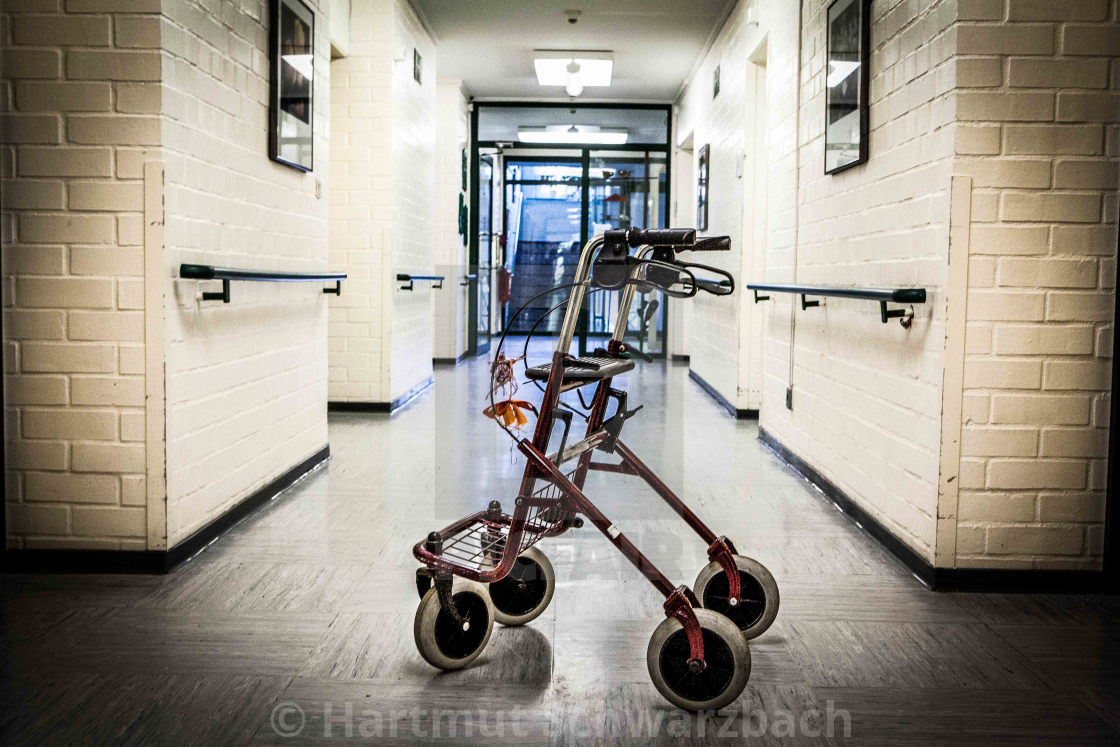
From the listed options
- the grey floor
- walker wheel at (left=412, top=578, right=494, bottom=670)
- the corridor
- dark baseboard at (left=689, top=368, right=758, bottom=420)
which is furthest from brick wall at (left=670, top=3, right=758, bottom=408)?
walker wheel at (left=412, top=578, right=494, bottom=670)

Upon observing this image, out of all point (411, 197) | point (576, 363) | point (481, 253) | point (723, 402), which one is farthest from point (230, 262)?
point (481, 253)

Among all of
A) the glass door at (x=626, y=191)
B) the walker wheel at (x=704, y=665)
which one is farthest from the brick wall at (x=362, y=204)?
the glass door at (x=626, y=191)

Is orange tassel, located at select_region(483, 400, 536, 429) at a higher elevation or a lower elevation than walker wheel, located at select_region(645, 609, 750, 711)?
higher

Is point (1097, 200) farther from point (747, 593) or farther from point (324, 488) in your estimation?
point (324, 488)

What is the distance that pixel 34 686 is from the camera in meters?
2.08

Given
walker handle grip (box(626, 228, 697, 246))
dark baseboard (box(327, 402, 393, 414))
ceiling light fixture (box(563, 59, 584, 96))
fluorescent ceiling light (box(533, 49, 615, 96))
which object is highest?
fluorescent ceiling light (box(533, 49, 615, 96))

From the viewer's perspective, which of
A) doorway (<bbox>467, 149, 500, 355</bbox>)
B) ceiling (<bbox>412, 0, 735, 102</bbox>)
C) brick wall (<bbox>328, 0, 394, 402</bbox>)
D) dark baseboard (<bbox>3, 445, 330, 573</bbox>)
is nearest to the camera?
dark baseboard (<bbox>3, 445, 330, 573</bbox>)

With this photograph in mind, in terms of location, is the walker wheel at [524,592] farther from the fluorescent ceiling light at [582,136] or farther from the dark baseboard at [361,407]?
the fluorescent ceiling light at [582,136]

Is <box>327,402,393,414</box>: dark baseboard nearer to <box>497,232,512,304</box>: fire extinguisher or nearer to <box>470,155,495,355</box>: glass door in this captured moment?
<box>470,155,495,355</box>: glass door

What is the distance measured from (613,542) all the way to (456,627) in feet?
1.34

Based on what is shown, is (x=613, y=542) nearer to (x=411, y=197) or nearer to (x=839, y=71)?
(x=839, y=71)

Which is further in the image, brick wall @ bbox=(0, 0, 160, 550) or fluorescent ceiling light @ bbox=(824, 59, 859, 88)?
fluorescent ceiling light @ bbox=(824, 59, 859, 88)

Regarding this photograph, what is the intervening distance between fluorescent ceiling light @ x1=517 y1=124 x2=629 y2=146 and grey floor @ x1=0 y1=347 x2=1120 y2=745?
7737mm

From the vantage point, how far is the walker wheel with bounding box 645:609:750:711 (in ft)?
6.49
